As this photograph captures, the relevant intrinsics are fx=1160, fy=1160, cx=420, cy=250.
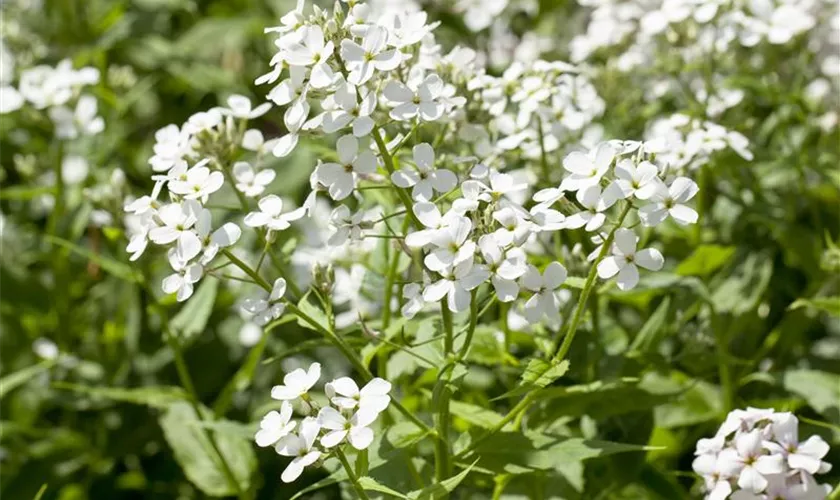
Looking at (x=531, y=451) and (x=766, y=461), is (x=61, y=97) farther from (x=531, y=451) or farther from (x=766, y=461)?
(x=766, y=461)

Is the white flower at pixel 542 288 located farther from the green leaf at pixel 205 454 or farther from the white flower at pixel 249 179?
the green leaf at pixel 205 454

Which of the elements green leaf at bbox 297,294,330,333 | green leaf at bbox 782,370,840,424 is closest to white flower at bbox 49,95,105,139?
green leaf at bbox 297,294,330,333

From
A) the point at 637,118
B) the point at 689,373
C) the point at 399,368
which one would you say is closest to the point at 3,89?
the point at 399,368

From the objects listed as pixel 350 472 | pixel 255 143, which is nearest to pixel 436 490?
pixel 350 472

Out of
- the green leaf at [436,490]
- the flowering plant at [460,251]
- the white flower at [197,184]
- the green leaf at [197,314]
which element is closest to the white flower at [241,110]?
the flowering plant at [460,251]

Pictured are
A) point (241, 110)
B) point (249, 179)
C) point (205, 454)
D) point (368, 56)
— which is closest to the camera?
point (368, 56)

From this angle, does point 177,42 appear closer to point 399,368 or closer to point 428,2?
point 428,2

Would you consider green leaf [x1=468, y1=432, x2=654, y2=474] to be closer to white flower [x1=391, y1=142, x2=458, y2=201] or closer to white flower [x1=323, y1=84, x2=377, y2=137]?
white flower [x1=391, y1=142, x2=458, y2=201]
